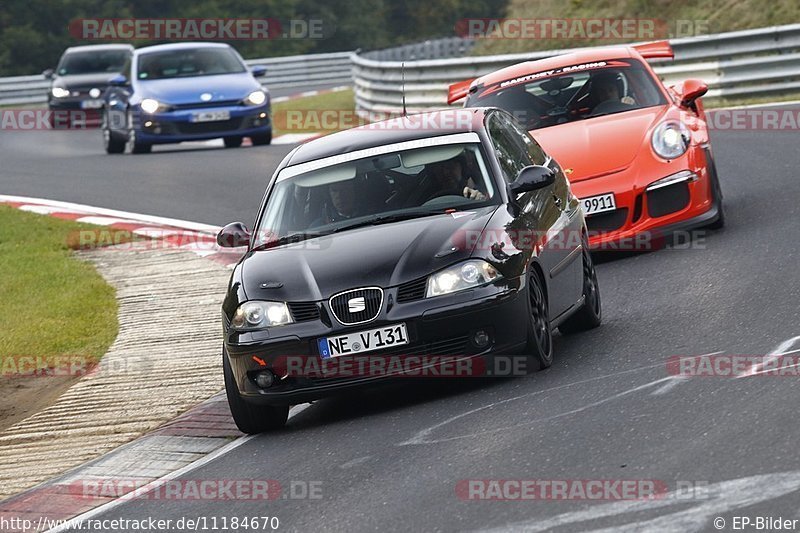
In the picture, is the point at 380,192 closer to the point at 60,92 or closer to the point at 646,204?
the point at 646,204

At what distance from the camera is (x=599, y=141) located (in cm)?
1194

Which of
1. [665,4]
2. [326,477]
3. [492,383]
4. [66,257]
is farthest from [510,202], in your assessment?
[665,4]

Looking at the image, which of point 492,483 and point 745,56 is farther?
point 745,56

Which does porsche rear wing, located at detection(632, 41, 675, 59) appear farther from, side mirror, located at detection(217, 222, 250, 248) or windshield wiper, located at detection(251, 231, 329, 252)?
windshield wiper, located at detection(251, 231, 329, 252)

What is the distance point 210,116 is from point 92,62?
38.3 ft

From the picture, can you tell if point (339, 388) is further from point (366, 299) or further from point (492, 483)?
point (492, 483)

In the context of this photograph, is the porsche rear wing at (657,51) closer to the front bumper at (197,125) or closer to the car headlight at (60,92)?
the front bumper at (197,125)

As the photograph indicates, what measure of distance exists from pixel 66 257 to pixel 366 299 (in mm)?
7812

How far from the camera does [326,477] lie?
6.89 meters

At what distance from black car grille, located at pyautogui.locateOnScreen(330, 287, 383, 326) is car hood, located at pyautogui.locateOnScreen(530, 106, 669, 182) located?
161 inches

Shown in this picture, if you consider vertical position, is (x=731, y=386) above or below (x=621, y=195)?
above

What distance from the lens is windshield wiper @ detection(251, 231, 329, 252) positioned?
28.5 ft

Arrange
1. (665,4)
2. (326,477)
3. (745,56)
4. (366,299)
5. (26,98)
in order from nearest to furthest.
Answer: (326,477) → (366,299) → (745,56) → (665,4) → (26,98)

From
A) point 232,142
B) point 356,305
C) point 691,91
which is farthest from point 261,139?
point 356,305
